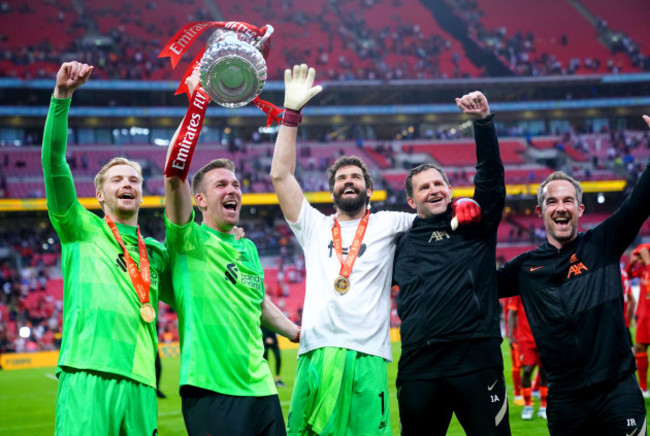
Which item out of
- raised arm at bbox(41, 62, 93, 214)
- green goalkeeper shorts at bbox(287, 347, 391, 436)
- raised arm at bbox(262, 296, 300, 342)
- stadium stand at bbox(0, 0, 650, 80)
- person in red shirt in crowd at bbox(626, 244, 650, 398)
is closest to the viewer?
raised arm at bbox(41, 62, 93, 214)

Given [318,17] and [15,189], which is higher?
[318,17]

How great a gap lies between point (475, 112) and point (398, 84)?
136 feet

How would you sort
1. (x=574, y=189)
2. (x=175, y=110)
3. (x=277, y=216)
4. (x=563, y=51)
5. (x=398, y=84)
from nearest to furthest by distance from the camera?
(x=574, y=189)
(x=277, y=216)
(x=175, y=110)
(x=398, y=84)
(x=563, y=51)

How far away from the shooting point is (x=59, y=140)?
3.58 metres

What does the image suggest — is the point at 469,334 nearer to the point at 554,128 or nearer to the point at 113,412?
the point at 113,412

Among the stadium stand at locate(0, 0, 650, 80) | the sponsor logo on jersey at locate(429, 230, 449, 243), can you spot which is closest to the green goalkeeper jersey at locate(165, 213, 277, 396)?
the sponsor logo on jersey at locate(429, 230, 449, 243)

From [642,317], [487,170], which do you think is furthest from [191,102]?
[642,317]

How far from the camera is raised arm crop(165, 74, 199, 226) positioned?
11.8ft

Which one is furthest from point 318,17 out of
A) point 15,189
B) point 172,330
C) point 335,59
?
point 172,330

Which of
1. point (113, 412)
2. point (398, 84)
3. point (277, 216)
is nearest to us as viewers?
point (113, 412)

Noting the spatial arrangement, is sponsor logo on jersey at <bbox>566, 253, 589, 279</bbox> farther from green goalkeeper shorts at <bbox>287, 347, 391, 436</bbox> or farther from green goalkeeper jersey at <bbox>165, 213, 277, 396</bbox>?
green goalkeeper jersey at <bbox>165, 213, 277, 396</bbox>

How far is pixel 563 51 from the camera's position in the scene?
49969 millimetres

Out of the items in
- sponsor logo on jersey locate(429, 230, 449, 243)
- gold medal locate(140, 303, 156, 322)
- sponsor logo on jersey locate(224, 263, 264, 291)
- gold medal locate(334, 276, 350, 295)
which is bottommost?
gold medal locate(140, 303, 156, 322)

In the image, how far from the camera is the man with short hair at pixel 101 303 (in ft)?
11.2
